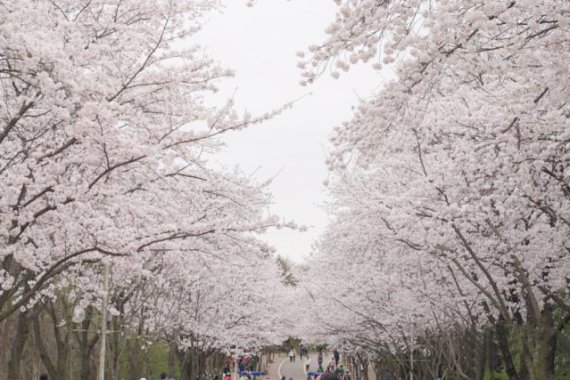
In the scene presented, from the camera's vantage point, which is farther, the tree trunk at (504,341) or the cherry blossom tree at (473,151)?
the tree trunk at (504,341)

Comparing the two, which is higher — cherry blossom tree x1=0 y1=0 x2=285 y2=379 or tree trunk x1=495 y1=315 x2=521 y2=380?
cherry blossom tree x1=0 y1=0 x2=285 y2=379

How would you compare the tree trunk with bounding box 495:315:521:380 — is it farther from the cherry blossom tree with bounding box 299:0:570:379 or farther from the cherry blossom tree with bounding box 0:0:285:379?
the cherry blossom tree with bounding box 0:0:285:379

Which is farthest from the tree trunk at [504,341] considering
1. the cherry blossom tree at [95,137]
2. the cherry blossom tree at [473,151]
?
the cherry blossom tree at [95,137]

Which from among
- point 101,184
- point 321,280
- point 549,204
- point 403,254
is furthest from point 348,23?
point 321,280

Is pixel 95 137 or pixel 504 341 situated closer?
pixel 95 137

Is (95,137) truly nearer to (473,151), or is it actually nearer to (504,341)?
(473,151)

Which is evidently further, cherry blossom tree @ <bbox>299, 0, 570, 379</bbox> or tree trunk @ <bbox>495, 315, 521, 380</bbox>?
tree trunk @ <bbox>495, 315, 521, 380</bbox>

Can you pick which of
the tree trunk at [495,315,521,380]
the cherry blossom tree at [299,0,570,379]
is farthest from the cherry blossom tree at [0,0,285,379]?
the tree trunk at [495,315,521,380]

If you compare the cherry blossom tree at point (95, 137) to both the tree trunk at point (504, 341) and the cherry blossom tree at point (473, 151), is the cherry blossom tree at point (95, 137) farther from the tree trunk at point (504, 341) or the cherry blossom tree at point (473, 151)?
the tree trunk at point (504, 341)

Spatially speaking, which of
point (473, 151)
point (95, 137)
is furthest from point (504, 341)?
point (95, 137)

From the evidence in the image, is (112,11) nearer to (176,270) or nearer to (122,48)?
(122,48)

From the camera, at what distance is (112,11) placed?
8.88 meters

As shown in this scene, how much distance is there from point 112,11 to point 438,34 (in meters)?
5.37

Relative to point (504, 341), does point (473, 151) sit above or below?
above
